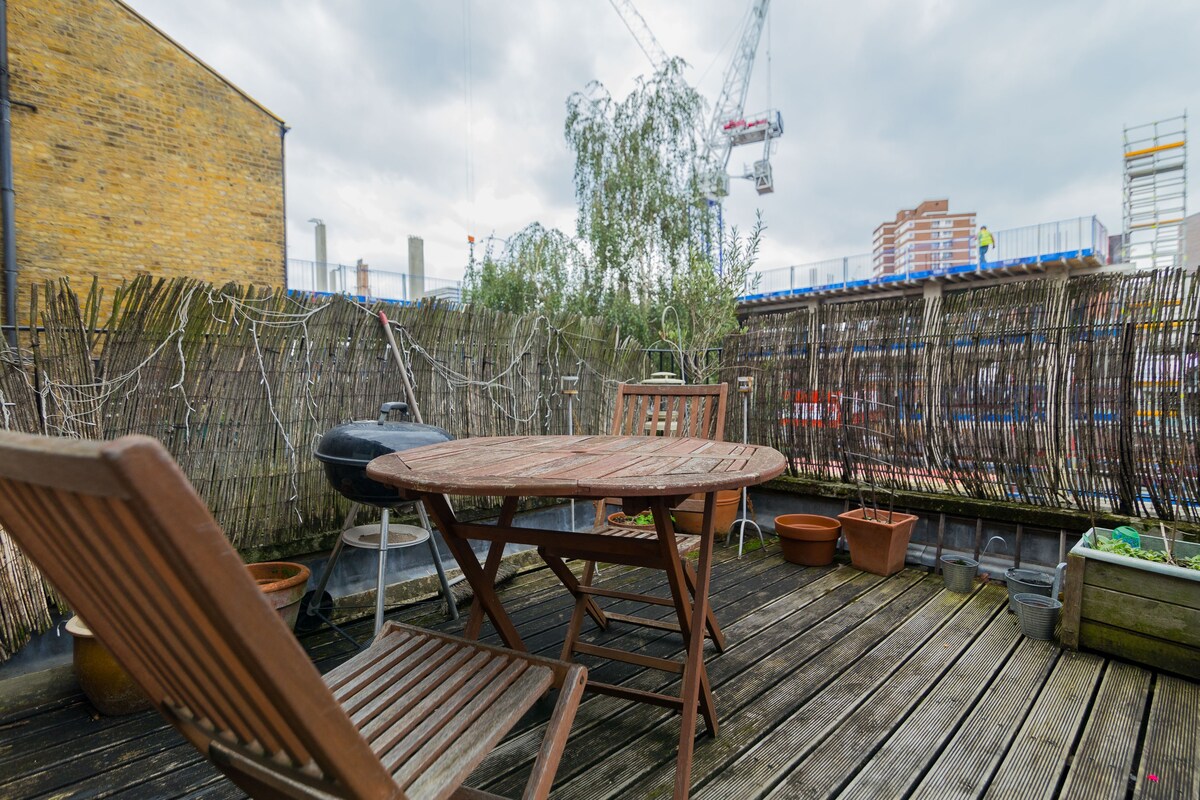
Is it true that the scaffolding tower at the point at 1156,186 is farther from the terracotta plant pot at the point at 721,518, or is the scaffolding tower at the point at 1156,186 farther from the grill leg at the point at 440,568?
the grill leg at the point at 440,568

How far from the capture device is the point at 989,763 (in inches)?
70.9

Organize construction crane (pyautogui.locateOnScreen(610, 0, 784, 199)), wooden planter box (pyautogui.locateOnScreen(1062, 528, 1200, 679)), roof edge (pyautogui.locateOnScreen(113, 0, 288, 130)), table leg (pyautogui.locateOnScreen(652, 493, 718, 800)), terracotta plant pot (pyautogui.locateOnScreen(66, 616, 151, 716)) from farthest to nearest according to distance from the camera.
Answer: construction crane (pyautogui.locateOnScreen(610, 0, 784, 199)) → roof edge (pyautogui.locateOnScreen(113, 0, 288, 130)) → wooden planter box (pyautogui.locateOnScreen(1062, 528, 1200, 679)) → terracotta plant pot (pyautogui.locateOnScreen(66, 616, 151, 716)) → table leg (pyautogui.locateOnScreen(652, 493, 718, 800))

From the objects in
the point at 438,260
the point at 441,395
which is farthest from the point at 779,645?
the point at 438,260

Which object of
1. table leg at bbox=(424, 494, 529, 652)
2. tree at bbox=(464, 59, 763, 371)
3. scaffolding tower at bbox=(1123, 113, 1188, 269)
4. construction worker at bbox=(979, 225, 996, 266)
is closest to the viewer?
table leg at bbox=(424, 494, 529, 652)

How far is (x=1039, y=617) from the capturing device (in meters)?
2.71

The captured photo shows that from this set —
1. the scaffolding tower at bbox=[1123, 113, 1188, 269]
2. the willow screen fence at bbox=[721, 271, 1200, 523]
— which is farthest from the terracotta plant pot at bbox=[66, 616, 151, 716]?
the scaffolding tower at bbox=[1123, 113, 1188, 269]

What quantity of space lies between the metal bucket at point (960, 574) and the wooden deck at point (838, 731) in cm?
47

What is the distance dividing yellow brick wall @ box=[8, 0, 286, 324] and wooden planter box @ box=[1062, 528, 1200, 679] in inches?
489

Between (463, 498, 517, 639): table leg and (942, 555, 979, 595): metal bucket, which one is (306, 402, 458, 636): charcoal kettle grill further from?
(942, 555, 979, 595): metal bucket

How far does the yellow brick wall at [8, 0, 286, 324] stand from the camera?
9297 millimetres

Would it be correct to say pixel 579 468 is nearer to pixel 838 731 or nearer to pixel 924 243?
pixel 838 731

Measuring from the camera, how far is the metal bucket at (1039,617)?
2.70 m

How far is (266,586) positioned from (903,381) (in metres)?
3.89

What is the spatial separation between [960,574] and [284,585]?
11.4ft
